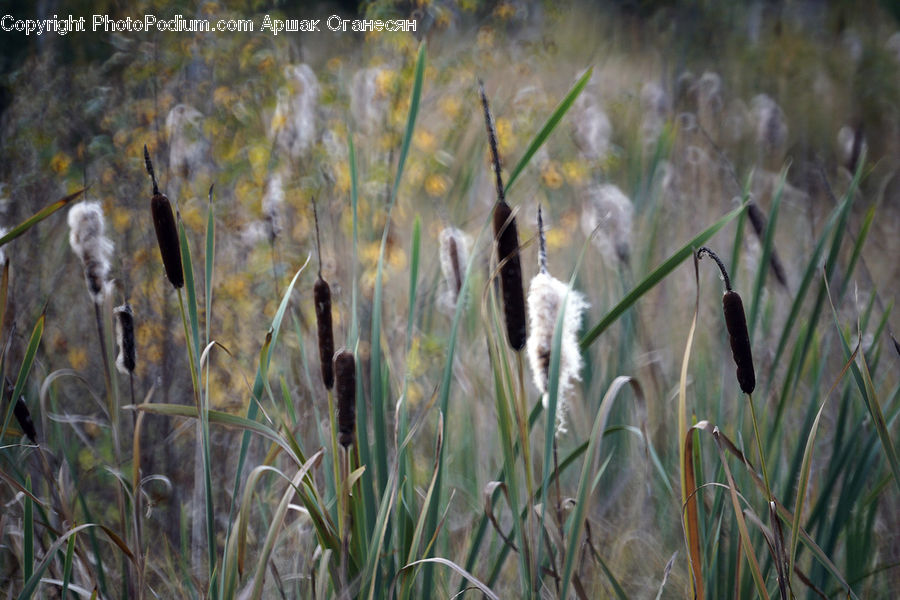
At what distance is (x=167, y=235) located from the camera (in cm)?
75

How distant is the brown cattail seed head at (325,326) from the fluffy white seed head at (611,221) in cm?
79

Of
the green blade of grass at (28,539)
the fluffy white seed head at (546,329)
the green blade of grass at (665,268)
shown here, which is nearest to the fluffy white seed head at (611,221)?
the fluffy white seed head at (546,329)

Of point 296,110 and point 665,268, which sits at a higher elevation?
point 296,110

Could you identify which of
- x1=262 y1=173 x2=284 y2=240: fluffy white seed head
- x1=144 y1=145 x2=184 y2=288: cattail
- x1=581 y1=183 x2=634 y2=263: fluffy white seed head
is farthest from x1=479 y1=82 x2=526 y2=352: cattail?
x1=262 y1=173 x2=284 y2=240: fluffy white seed head

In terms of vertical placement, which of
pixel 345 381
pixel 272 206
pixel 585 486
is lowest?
pixel 585 486

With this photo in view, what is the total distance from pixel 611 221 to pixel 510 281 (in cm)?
99

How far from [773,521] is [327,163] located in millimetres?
1682

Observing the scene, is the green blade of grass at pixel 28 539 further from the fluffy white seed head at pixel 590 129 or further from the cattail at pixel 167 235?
the fluffy white seed head at pixel 590 129

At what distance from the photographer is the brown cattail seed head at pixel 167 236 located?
74 centimetres

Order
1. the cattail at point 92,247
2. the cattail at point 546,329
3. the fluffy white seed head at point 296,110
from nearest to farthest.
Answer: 1. the cattail at point 546,329
2. the cattail at point 92,247
3. the fluffy white seed head at point 296,110

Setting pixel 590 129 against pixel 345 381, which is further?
pixel 590 129

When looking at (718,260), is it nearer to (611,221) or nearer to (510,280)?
(510,280)

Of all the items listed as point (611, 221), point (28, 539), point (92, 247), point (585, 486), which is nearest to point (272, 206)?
point (92, 247)

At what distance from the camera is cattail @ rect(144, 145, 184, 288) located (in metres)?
0.74
